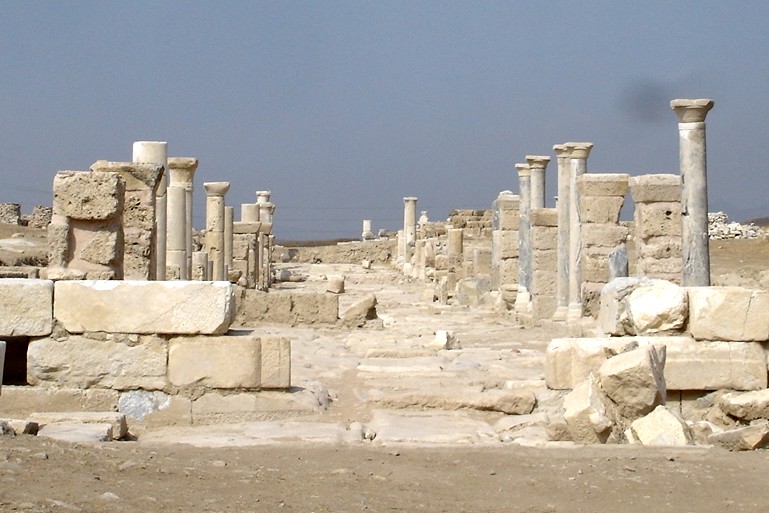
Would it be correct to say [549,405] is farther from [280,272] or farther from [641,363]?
[280,272]

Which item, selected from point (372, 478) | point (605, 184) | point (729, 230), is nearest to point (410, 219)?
point (729, 230)

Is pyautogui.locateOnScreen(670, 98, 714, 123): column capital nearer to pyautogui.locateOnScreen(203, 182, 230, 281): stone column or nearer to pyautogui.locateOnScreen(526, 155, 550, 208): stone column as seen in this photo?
pyautogui.locateOnScreen(526, 155, 550, 208): stone column

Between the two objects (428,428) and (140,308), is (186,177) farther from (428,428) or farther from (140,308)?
(428,428)

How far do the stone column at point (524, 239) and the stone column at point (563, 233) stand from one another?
1951 mm

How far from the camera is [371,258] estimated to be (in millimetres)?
51688

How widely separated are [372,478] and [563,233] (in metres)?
12.8

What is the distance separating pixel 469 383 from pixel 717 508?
5.28 meters

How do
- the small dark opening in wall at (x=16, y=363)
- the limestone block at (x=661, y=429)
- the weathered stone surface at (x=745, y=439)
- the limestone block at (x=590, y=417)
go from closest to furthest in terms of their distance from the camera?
the weathered stone surface at (x=745, y=439) < the limestone block at (x=661, y=429) < the limestone block at (x=590, y=417) < the small dark opening in wall at (x=16, y=363)

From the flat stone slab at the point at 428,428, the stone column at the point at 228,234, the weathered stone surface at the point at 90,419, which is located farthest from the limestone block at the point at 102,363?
the stone column at the point at 228,234

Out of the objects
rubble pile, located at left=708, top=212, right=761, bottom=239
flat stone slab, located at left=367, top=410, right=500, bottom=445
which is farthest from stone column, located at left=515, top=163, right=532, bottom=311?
rubble pile, located at left=708, top=212, right=761, bottom=239

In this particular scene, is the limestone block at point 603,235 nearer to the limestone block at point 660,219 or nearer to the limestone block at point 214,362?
the limestone block at point 660,219

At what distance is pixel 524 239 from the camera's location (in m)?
20.9

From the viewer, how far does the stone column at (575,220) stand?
17453mm

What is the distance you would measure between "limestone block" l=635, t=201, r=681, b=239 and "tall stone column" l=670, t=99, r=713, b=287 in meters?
1.88
